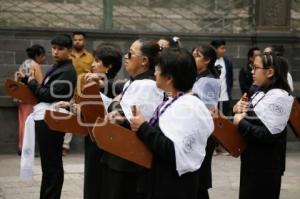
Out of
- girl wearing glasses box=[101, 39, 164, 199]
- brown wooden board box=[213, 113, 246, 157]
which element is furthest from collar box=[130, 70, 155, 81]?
brown wooden board box=[213, 113, 246, 157]

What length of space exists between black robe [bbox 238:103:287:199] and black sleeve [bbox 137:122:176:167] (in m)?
1.17

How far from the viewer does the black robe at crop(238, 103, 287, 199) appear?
453cm

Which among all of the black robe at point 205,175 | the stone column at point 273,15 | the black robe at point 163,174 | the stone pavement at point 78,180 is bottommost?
the stone pavement at point 78,180

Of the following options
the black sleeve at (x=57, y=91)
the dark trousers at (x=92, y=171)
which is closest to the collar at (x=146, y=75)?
the dark trousers at (x=92, y=171)

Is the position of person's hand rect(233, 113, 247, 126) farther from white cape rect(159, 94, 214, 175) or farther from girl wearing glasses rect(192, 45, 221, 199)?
white cape rect(159, 94, 214, 175)

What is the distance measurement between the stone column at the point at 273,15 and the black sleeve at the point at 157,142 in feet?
24.1

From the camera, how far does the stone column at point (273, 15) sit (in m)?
10.4

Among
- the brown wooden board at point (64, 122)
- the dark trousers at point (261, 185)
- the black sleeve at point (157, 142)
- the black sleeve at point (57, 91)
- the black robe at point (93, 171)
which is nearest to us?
the black sleeve at point (157, 142)

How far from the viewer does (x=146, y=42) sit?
4.43m

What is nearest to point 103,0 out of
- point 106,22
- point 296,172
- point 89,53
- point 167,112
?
point 106,22

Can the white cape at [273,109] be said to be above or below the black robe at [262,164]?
above

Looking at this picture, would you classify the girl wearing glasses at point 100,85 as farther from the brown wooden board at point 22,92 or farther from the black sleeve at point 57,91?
the brown wooden board at point 22,92

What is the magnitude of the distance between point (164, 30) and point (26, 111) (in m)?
2.85

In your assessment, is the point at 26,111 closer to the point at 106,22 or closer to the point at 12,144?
the point at 12,144
